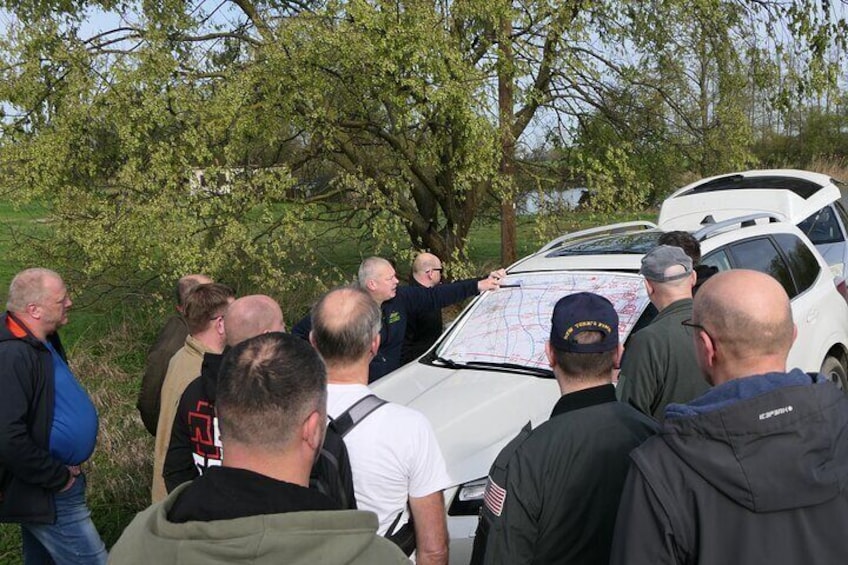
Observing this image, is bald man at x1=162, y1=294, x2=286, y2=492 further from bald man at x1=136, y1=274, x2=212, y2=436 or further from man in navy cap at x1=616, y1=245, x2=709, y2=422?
man in navy cap at x1=616, y1=245, x2=709, y2=422

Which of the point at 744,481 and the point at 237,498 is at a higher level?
the point at 237,498

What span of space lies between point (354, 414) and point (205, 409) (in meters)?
0.78

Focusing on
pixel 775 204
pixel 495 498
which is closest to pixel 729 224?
pixel 775 204

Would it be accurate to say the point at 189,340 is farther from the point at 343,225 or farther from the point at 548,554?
the point at 343,225

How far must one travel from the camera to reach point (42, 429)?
3387mm

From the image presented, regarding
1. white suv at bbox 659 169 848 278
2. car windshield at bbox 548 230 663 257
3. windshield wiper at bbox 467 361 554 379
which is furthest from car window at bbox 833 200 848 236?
windshield wiper at bbox 467 361 554 379

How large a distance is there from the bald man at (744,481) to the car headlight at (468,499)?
162 cm

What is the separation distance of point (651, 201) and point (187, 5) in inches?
265

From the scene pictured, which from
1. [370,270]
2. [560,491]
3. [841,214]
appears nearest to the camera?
[560,491]

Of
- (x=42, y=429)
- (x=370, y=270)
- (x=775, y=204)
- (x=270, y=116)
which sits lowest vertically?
(x=42, y=429)

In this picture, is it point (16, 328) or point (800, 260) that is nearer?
point (16, 328)

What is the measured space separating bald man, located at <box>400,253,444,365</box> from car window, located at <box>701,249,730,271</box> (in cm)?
198

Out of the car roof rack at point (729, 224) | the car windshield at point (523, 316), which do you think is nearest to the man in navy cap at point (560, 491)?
the car windshield at point (523, 316)

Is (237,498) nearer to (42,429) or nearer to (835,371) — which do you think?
(42,429)
